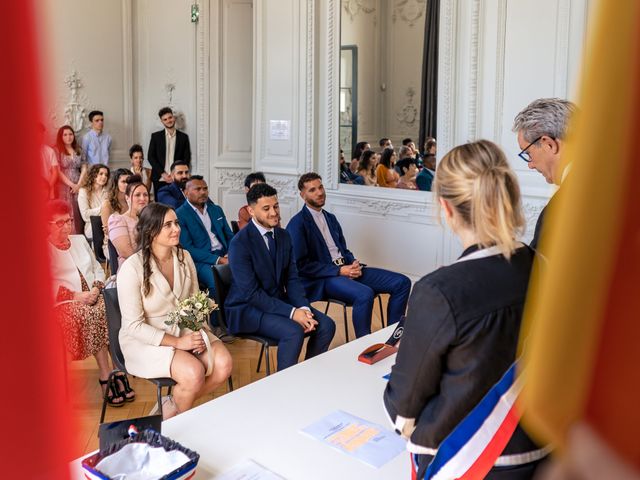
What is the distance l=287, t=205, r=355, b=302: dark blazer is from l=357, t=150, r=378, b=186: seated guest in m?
1.99

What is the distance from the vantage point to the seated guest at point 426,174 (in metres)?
5.80

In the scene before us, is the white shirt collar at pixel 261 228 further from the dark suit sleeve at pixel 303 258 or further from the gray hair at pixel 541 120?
the gray hair at pixel 541 120

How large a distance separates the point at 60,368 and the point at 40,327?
15 millimetres

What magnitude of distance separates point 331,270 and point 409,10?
279 cm

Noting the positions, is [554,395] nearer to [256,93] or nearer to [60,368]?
[60,368]

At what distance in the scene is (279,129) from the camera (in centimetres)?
692

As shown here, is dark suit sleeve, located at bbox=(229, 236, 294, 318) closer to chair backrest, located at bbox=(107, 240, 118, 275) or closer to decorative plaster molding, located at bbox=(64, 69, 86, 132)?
chair backrest, located at bbox=(107, 240, 118, 275)

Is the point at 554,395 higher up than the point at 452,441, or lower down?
higher up

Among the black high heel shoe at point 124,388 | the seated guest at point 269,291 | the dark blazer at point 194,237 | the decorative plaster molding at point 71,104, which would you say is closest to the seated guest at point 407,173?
the dark blazer at point 194,237

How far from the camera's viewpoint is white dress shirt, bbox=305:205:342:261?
467cm

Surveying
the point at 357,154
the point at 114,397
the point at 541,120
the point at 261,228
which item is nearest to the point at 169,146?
the point at 357,154

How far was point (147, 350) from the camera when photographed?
292 cm

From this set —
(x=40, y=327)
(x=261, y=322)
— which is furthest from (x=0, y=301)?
(x=261, y=322)

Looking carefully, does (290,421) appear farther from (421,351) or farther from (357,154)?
(357,154)
